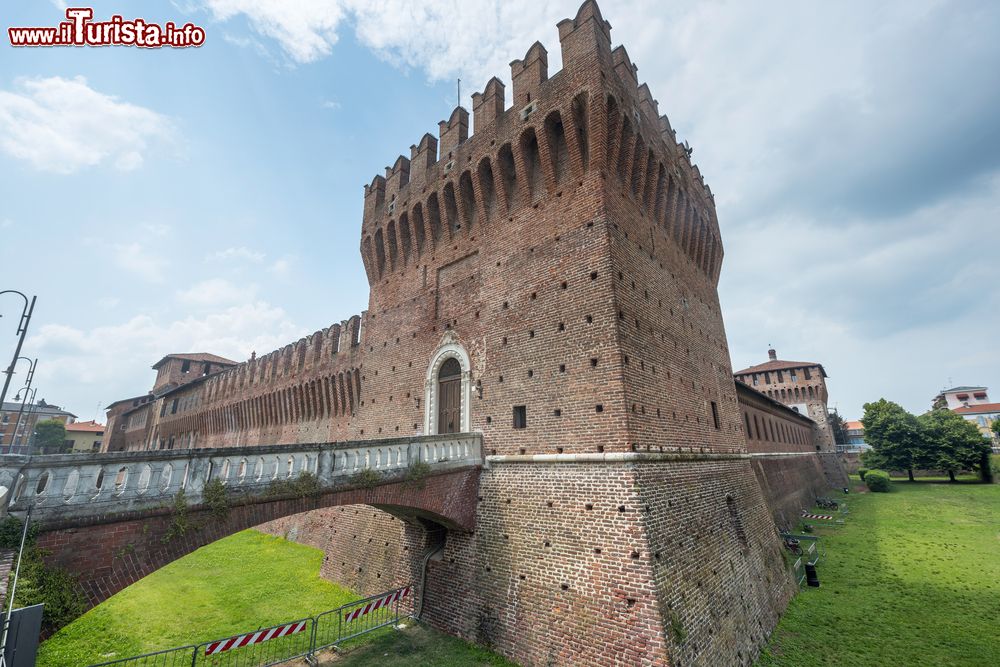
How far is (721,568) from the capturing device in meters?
9.65

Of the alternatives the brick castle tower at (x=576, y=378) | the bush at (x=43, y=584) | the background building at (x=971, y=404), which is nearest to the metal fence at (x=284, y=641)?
the brick castle tower at (x=576, y=378)

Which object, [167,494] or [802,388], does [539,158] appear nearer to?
[167,494]

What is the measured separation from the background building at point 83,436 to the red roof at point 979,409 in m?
138

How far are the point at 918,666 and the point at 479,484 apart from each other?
9720 mm

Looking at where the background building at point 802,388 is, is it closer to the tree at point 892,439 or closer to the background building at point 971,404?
the tree at point 892,439

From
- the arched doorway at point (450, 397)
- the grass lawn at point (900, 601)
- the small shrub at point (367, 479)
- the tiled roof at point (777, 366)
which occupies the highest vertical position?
the tiled roof at point (777, 366)

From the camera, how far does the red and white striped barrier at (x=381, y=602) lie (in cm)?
1030

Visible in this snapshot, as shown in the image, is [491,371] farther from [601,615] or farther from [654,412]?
[601,615]

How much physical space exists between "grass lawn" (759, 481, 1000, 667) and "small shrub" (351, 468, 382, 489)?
9157 millimetres

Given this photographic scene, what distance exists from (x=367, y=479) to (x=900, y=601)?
1519 cm

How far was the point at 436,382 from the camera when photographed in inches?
514

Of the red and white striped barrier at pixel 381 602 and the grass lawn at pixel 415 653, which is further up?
the red and white striped barrier at pixel 381 602

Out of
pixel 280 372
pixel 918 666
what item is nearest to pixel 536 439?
pixel 918 666

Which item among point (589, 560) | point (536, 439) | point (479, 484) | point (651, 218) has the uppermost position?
point (651, 218)
